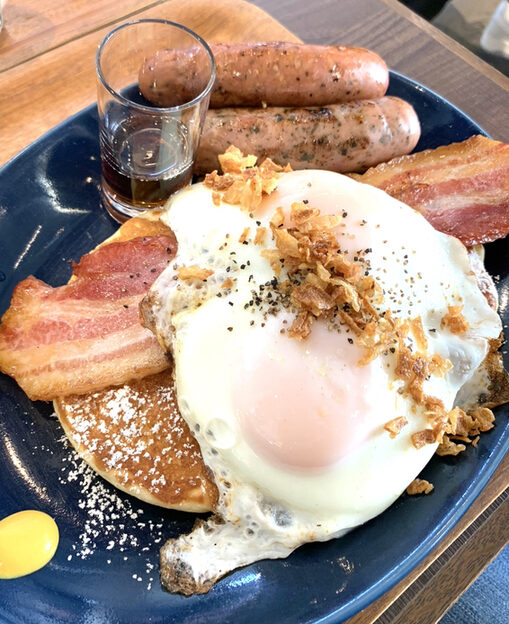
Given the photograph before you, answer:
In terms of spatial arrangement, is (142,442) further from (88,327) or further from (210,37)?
(210,37)

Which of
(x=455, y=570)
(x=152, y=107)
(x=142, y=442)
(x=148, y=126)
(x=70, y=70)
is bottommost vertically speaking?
(x=455, y=570)

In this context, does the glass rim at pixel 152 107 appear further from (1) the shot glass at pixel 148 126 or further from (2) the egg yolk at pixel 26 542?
(2) the egg yolk at pixel 26 542

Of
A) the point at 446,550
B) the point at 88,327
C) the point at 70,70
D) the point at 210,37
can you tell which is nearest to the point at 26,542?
the point at 88,327

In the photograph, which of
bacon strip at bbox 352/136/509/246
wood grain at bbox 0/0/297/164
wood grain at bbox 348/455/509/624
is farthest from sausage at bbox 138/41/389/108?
wood grain at bbox 348/455/509/624

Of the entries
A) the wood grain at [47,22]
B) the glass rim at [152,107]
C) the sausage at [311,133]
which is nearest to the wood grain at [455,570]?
the sausage at [311,133]

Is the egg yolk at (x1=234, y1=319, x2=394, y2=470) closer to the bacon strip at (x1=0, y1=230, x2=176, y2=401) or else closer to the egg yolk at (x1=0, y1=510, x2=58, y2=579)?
the bacon strip at (x1=0, y1=230, x2=176, y2=401)

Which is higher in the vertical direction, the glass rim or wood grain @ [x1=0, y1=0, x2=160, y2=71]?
the glass rim
